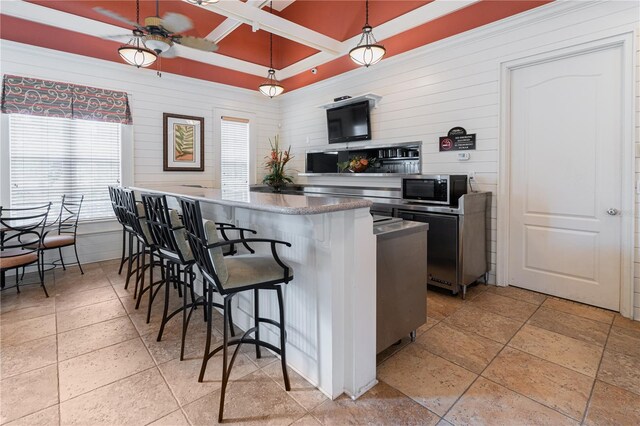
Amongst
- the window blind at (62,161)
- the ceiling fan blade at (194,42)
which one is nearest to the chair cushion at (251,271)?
the ceiling fan blade at (194,42)

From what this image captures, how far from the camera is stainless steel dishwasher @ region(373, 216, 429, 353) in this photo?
6.87 ft

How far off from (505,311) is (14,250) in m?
5.28

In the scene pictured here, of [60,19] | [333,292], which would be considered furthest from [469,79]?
[60,19]

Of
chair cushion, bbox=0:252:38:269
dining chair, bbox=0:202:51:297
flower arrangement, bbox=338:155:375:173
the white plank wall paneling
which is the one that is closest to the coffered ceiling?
the white plank wall paneling

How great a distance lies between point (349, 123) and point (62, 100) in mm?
4154

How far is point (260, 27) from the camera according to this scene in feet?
13.6

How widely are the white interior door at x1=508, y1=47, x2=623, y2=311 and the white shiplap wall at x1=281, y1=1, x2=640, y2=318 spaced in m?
0.19

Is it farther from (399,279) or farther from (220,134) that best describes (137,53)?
(399,279)

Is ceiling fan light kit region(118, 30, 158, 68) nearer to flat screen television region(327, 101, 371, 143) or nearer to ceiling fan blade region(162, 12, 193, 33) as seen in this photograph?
ceiling fan blade region(162, 12, 193, 33)

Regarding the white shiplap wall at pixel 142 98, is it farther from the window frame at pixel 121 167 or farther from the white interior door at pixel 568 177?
the white interior door at pixel 568 177

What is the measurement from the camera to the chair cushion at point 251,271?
1.69 metres

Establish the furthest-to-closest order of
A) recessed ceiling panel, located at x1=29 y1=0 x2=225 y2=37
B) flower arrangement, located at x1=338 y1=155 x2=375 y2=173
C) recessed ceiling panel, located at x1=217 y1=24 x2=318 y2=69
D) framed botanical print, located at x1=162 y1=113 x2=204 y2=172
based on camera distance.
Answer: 1. recessed ceiling panel, located at x1=217 y1=24 x2=318 y2=69
2. framed botanical print, located at x1=162 y1=113 x2=204 y2=172
3. flower arrangement, located at x1=338 y1=155 x2=375 y2=173
4. recessed ceiling panel, located at x1=29 y1=0 x2=225 y2=37

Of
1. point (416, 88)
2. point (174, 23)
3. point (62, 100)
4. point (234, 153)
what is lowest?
point (234, 153)

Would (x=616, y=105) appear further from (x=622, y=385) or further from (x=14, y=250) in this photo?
(x=14, y=250)
